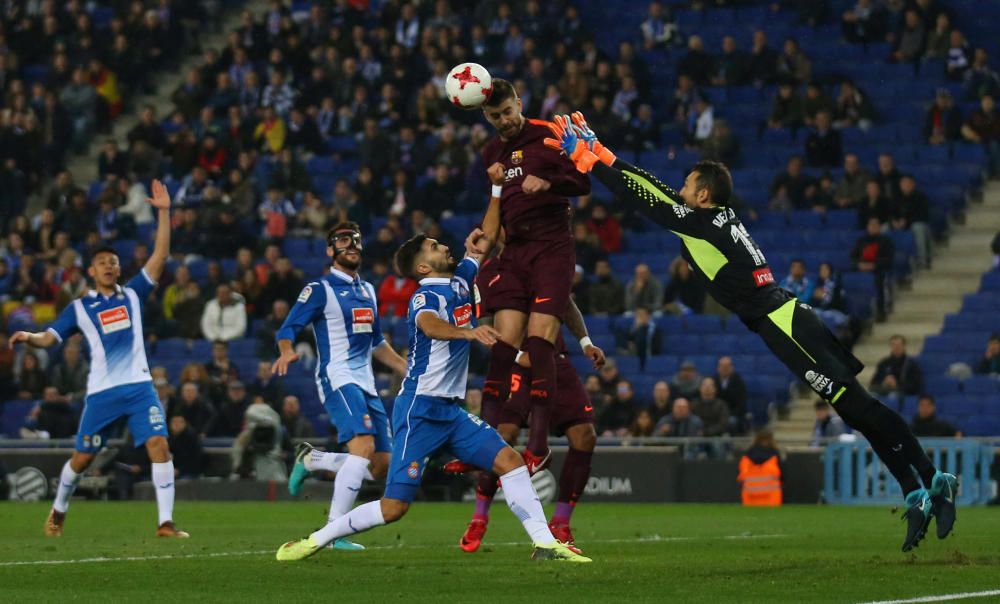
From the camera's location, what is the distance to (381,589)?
9.34m

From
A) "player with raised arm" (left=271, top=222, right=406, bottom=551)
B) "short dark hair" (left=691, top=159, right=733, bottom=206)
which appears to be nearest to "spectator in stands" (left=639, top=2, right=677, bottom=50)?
"player with raised arm" (left=271, top=222, right=406, bottom=551)

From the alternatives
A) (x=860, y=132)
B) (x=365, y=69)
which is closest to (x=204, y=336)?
(x=365, y=69)

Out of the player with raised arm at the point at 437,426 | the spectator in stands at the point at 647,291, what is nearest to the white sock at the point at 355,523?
the player with raised arm at the point at 437,426

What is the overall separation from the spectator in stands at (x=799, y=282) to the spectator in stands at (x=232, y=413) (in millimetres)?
7673

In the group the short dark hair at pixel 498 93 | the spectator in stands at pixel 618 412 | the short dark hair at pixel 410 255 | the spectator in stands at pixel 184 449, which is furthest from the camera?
the spectator in stands at pixel 184 449

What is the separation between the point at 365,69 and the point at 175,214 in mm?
4213

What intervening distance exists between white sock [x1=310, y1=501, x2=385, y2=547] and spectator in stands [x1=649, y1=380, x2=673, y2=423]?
12.7 metres

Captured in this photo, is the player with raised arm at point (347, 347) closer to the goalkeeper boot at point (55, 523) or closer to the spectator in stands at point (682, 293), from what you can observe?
the goalkeeper boot at point (55, 523)

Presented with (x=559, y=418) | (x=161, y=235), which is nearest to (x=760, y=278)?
(x=559, y=418)

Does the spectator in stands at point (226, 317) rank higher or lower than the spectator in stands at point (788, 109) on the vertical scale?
lower

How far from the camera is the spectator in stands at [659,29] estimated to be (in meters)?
29.5

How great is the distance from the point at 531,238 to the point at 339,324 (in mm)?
2157

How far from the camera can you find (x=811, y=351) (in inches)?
427

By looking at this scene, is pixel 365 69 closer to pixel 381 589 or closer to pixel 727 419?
pixel 727 419
